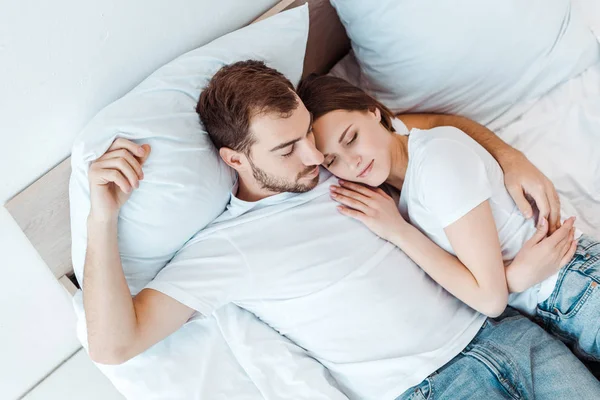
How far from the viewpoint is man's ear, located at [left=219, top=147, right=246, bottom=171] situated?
1162 millimetres

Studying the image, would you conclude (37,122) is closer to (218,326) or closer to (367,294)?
(218,326)

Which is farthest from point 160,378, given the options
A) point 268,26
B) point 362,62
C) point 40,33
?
point 362,62

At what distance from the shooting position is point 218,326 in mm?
1242

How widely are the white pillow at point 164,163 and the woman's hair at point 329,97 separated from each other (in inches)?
5.3

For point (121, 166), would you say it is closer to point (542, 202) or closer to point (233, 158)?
point (233, 158)

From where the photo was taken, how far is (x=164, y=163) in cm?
110

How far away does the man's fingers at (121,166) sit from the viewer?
1.02 meters

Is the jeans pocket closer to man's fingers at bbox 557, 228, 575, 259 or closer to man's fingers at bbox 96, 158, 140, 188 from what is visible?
man's fingers at bbox 557, 228, 575, 259

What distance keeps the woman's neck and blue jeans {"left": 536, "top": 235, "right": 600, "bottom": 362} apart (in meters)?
0.41

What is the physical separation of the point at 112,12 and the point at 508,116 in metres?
1.05

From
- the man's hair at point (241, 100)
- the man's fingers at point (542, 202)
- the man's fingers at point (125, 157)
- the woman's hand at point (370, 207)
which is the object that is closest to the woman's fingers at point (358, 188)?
the woman's hand at point (370, 207)

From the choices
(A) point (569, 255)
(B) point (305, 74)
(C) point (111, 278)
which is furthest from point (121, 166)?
(A) point (569, 255)

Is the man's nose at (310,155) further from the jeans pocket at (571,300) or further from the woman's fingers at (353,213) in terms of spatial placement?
the jeans pocket at (571,300)

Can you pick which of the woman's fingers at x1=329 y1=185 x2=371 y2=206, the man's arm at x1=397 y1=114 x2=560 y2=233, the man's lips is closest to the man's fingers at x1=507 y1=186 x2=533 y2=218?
the man's arm at x1=397 y1=114 x2=560 y2=233
